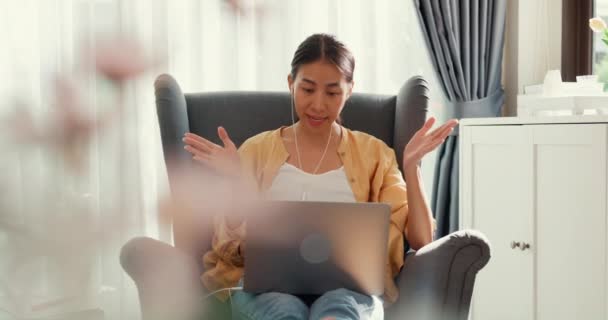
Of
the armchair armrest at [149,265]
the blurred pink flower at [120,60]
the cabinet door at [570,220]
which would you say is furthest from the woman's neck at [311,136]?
the blurred pink flower at [120,60]

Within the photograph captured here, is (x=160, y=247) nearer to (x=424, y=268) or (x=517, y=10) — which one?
(x=424, y=268)

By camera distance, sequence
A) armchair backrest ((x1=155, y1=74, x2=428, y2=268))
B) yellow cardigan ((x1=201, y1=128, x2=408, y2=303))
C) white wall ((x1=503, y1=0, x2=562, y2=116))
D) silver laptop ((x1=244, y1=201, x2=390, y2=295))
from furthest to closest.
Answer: white wall ((x1=503, y1=0, x2=562, y2=116)), armchair backrest ((x1=155, y1=74, x2=428, y2=268)), yellow cardigan ((x1=201, y1=128, x2=408, y2=303)), silver laptop ((x1=244, y1=201, x2=390, y2=295))

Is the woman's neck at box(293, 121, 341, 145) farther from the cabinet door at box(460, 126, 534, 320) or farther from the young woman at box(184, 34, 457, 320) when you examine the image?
the cabinet door at box(460, 126, 534, 320)

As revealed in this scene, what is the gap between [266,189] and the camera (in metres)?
1.28

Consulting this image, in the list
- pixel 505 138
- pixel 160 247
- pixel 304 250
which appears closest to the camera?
pixel 304 250

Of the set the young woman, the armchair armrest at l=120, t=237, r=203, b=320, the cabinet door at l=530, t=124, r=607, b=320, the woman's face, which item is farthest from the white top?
the cabinet door at l=530, t=124, r=607, b=320

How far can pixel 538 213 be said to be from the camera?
5.65 ft

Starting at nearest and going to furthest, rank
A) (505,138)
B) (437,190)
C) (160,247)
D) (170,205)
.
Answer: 1. (170,205)
2. (160,247)
3. (505,138)
4. (437,190)

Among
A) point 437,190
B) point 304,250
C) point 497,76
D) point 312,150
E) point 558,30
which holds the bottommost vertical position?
point 437,190

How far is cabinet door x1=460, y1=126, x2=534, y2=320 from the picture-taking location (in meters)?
1.76

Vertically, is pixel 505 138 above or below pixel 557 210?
above

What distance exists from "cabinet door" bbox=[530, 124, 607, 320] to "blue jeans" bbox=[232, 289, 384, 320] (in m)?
0.77

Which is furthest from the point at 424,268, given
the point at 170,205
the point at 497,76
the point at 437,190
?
the point at 497,76

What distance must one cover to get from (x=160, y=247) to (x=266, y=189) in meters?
0.25
